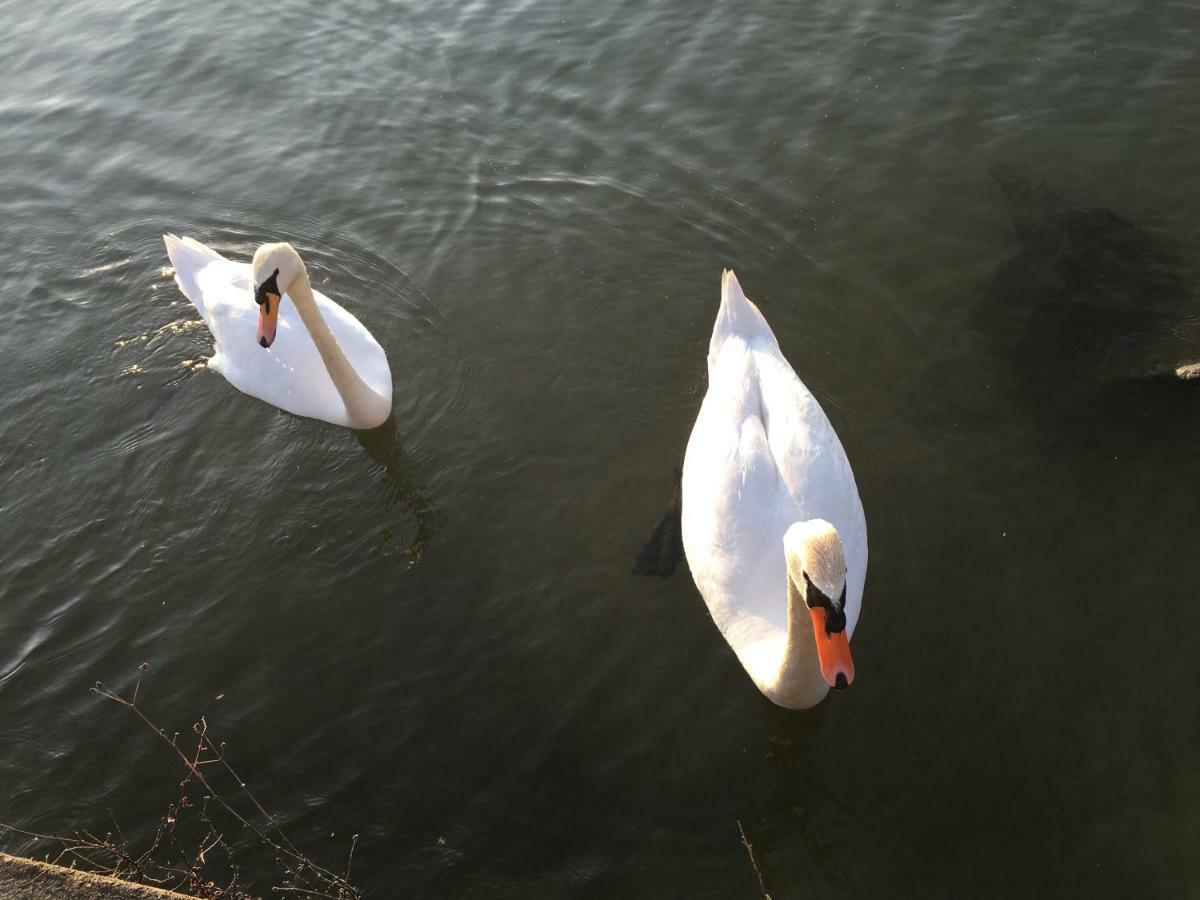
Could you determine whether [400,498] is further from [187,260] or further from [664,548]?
[187,260]

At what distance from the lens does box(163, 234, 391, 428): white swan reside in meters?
7.92

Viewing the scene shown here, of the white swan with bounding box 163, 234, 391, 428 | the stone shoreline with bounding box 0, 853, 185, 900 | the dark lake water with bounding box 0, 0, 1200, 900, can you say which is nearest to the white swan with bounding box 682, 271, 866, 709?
the dark lake water with bounding box 0, 0, 1200, 900

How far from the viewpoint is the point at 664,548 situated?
739 cm

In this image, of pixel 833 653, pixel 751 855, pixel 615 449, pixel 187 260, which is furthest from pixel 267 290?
pixel 751 855

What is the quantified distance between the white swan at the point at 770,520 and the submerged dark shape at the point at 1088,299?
8.23 ft

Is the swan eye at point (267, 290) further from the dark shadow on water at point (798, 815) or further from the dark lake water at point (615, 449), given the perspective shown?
the dark shadow on water at point (798, 815)

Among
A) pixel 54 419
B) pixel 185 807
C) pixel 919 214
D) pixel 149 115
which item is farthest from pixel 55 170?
pixel 919 214

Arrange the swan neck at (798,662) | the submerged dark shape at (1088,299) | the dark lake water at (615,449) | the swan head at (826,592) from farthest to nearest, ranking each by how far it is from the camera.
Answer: the submerged dark shape at (1088,299) → the dark lake water at (615,449) → the swan neck at (798,662) → the swan head at (826,592)

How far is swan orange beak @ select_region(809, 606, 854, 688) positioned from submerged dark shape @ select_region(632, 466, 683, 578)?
2053mm

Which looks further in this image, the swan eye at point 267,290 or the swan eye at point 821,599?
the swan eye at point 267,290

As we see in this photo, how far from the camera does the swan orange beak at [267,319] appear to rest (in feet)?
26.0

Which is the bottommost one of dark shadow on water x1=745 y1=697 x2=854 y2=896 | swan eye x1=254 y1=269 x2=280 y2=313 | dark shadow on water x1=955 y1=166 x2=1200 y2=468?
dark shadow on water x1=745 y1=697 x2=854 y2=896

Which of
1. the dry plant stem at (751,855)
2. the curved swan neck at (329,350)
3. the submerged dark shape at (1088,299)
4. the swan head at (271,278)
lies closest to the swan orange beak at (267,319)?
the swan head at (271,278)

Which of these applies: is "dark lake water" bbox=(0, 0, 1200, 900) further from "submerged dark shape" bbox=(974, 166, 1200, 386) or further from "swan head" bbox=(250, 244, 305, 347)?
"swan head" bbox=(250, 244, 305, 347)
